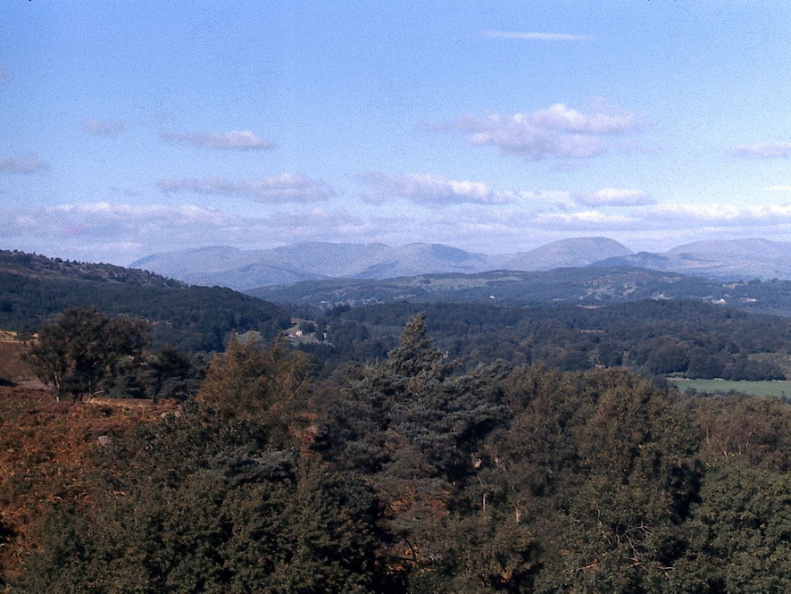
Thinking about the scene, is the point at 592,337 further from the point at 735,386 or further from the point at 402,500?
the point at 402,500

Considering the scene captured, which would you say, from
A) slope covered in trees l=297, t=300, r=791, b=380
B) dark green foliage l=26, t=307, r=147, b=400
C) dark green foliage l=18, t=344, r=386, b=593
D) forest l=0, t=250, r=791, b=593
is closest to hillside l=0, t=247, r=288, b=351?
slope covered in trees l=297, t=300, r=791, b=380

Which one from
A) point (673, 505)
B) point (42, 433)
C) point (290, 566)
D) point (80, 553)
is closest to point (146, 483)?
point (80, 553)

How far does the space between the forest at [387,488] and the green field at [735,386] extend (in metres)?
66.4

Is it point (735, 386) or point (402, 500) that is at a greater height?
point (402, 500)

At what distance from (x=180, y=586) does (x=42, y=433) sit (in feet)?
27.7

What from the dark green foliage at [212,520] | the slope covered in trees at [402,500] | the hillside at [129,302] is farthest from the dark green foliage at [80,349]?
the hillside at [129,302]

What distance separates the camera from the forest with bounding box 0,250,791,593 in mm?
14477

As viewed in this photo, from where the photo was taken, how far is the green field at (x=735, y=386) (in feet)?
291

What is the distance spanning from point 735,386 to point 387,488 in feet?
283

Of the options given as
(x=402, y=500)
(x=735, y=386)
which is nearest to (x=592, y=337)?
(x=735, y=386)

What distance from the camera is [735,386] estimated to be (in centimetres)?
9438

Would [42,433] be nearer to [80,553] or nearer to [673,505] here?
[80,553]

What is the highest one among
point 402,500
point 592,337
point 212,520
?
point 212,520

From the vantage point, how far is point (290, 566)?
47.6 feet
